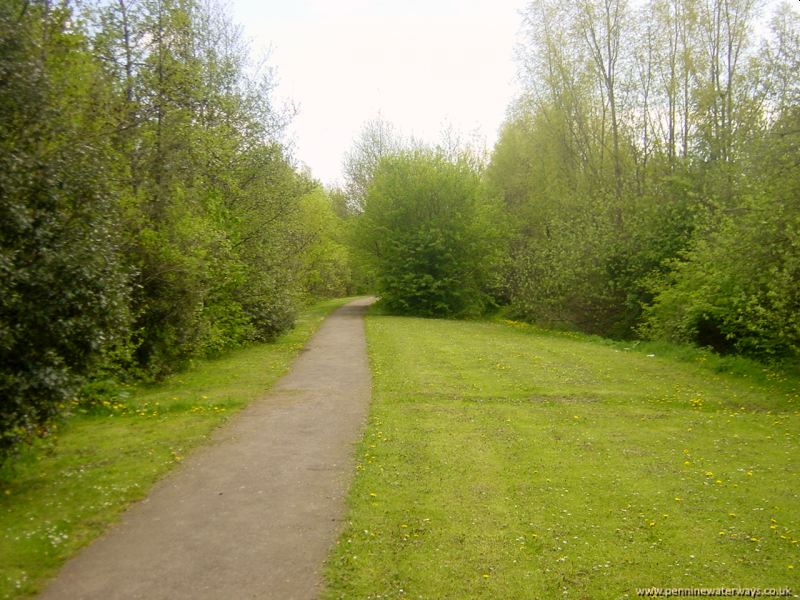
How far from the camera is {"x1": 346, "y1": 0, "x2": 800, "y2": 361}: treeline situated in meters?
15.1

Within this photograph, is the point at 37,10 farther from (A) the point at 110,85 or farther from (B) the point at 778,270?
(B) the point at 778,270

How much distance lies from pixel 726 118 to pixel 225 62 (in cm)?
2000

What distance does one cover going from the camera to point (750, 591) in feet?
15.3

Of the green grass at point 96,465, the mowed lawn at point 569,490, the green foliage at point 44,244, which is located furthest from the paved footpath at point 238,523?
the green foliage at point 44,244

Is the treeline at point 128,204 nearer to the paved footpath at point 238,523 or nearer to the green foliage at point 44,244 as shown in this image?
the green foliage at point 44,244

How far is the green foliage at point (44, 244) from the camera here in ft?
20.5

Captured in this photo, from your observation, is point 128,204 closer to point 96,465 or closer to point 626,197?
point 96,465

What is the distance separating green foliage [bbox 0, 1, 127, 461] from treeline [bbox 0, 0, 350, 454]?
18 millimetres

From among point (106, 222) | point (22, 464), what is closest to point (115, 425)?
point (22, 464)

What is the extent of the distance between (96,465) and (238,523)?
2774mm

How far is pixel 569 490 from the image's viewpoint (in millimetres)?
6777

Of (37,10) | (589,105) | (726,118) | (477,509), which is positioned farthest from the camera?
(589,105)

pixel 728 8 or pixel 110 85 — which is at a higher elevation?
pixel 728 8

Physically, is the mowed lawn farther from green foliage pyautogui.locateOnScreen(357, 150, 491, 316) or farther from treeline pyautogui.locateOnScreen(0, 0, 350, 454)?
green foliage pyautogui.locateOnScreen(357, 150, 491, 316)
